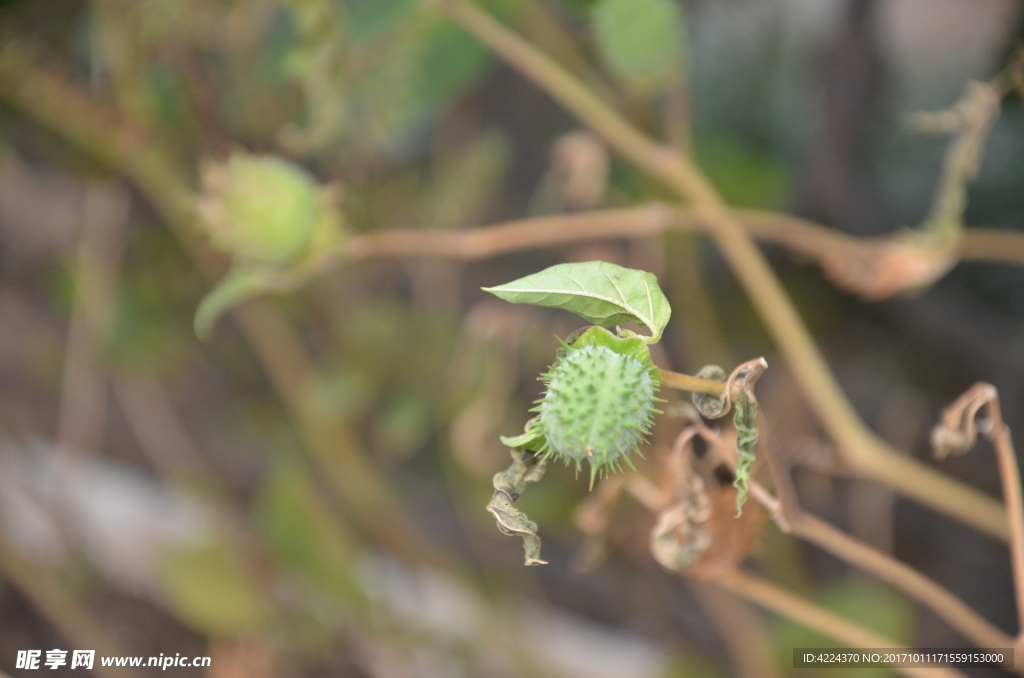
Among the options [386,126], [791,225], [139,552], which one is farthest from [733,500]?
[139,552]

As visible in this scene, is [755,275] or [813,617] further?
[755,275]

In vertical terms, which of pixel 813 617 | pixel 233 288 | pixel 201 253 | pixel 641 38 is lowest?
pixel 813 617

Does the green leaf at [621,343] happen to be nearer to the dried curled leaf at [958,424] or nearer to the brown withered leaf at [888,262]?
the dried curled leaf at [958,424]

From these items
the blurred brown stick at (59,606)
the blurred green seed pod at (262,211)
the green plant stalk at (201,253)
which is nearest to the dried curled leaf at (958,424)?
the blurred green seed pod at (262,211)

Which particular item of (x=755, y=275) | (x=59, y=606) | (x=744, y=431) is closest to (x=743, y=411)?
(x=744, y=431)

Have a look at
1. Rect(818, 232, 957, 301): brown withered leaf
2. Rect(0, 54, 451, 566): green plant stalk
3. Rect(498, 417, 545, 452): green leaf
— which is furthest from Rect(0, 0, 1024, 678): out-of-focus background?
Rect(498, 417, 545, 452): green leaf

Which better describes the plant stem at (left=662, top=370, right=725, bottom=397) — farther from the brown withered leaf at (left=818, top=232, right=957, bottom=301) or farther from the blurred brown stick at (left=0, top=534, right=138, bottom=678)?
the blurred brown stick at (left=0, top=534, right=138, bottom=678)

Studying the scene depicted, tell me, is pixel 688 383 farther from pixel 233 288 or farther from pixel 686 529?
pixel 233 288
